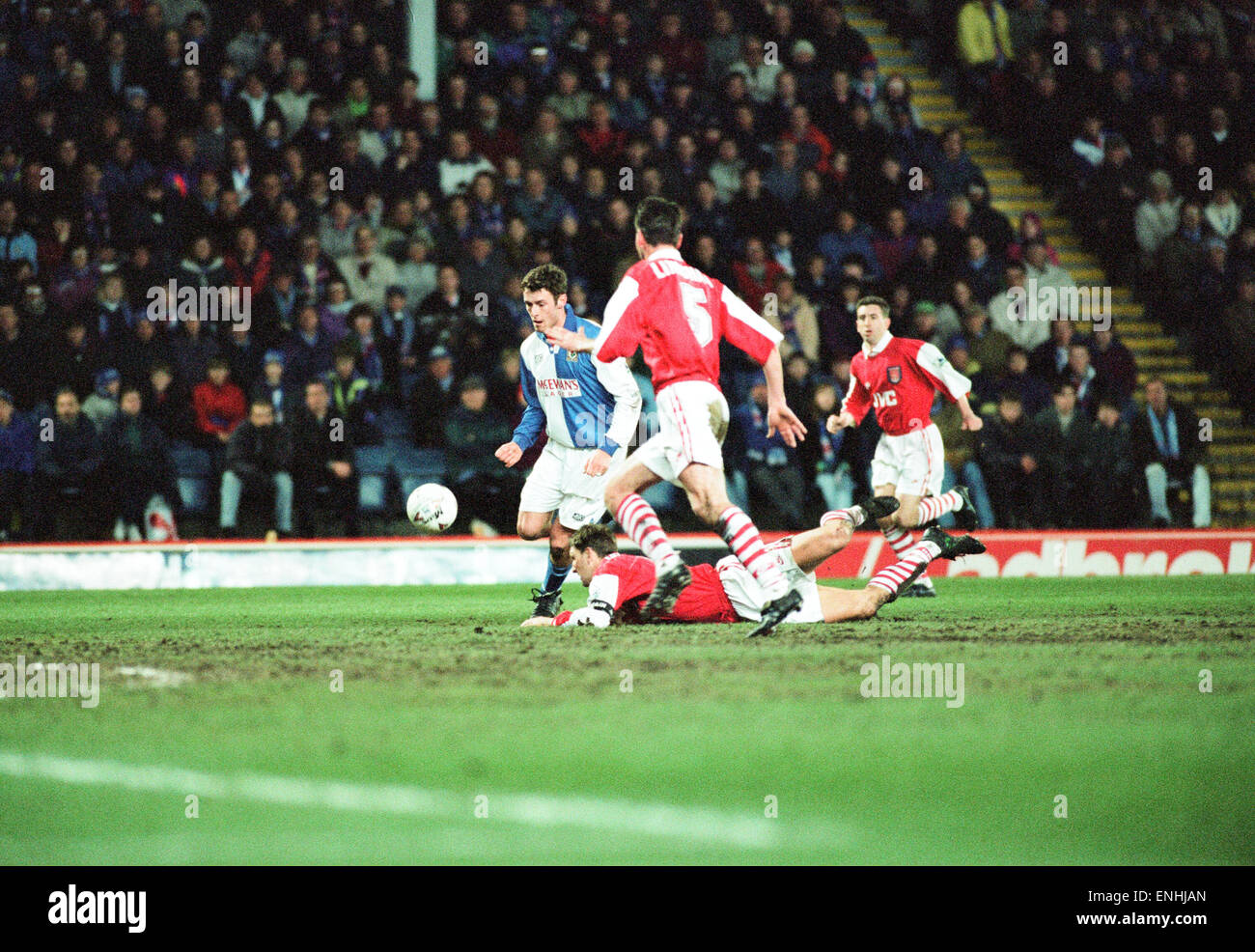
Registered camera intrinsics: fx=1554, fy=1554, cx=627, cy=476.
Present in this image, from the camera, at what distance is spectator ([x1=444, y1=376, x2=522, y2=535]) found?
14078mm

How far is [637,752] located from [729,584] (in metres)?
3.57

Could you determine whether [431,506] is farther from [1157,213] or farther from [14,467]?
[1157,213]

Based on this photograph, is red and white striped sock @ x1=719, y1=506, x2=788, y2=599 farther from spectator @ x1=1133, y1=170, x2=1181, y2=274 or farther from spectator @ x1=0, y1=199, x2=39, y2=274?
spectator @ x1=1133, y1=170, x2=1181, y2=274

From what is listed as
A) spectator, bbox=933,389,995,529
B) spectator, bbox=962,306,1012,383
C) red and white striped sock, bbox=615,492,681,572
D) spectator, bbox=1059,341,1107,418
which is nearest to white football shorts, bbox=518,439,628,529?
red and white striped sock, bbox=615,492,681,572

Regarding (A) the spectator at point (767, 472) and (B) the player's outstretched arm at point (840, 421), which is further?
(A) the spectator at point (767, 472)

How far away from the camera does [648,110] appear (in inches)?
687

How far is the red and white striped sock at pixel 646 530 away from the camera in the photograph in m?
7.76

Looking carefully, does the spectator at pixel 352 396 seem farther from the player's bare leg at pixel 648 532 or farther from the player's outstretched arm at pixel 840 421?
the player's bare leg at pixel 648 532

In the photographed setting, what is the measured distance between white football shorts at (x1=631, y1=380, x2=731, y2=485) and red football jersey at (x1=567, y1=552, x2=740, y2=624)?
56 centimetres

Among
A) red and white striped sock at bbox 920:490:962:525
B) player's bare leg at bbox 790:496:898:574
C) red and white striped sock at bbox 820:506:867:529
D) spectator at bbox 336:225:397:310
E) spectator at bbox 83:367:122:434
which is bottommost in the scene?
player's bare leg at bbox 790:496:898:574

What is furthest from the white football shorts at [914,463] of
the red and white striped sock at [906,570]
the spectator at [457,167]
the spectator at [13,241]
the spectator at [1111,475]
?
the spectator at [13,241]

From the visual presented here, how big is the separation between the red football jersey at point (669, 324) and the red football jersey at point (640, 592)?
98 cm

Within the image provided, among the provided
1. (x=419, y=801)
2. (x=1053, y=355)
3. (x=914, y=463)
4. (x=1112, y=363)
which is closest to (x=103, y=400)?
(x=914, y=463)
